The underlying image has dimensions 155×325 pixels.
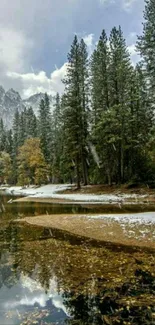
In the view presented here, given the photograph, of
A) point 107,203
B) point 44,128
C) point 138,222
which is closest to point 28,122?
point 44,128

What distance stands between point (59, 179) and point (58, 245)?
145ft

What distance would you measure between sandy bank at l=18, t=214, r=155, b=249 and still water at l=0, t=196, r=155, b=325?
1.02 metres

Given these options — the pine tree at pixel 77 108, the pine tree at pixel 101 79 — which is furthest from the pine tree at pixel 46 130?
the pine tree at pixel 101 79

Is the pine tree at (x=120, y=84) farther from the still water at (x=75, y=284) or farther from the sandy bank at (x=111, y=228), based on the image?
the still water at (x=75, y=284)

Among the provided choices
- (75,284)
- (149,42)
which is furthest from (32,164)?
(75,284)

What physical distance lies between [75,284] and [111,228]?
6.72 meters

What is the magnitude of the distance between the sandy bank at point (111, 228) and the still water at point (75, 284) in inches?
40.3

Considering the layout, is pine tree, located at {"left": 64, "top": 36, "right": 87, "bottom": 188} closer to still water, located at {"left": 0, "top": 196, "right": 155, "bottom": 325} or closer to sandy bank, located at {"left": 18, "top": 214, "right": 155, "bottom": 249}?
sandy bank, located at {"left": 18, "top": 214, "right": 155, "bottom": 249}

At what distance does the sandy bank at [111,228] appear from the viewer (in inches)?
513

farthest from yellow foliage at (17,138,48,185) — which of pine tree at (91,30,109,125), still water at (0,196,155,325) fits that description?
still water at (0,196,155,325)

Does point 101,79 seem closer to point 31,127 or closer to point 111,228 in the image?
point 111,228

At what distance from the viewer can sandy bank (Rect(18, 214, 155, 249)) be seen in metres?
13.0

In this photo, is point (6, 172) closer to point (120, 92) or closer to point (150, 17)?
point (120, 92)

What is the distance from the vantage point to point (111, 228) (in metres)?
14.8
